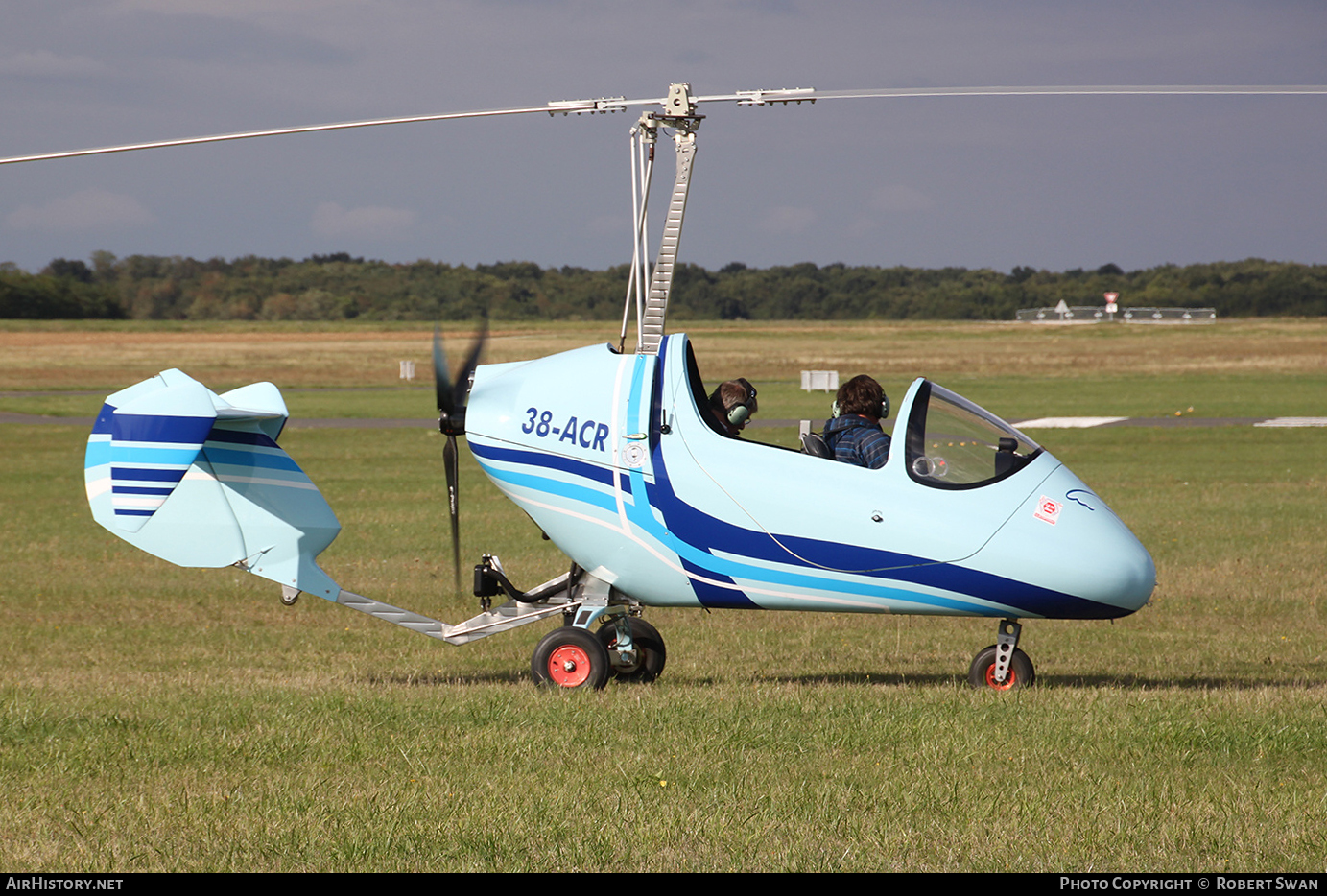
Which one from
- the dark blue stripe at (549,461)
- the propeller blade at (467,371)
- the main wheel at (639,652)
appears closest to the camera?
the dark blue stripe at (549,461)

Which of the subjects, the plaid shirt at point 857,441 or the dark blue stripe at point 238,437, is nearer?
the plaid shirt at point 857,441

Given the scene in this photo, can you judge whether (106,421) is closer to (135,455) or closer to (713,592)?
(135,455)

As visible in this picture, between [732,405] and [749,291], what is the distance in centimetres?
13899

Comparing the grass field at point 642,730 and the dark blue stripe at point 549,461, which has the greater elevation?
the dark blue stripe at point 549,461

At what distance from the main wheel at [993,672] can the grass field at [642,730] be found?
37cm

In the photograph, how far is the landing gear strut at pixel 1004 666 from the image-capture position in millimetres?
8555

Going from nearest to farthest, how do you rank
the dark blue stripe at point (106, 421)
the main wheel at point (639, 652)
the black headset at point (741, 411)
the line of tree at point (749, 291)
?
the dark blue stripe at point (106, 421) → the black headset at point (741, 411) → the main wheel at point (639, 652) → the line of tree at point (749, 291)

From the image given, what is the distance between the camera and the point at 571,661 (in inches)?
340

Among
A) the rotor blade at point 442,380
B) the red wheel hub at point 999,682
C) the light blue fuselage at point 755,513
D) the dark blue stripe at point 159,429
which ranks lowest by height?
the red wheel hub at point 999,682

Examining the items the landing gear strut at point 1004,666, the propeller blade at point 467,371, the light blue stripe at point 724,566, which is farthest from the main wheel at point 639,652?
the landing gear strut at point 1004,666

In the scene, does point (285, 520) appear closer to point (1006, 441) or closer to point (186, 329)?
point (1006, 441)

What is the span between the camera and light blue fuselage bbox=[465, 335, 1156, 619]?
804cm

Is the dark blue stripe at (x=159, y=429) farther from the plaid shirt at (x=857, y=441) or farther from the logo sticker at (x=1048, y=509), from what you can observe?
the logo sticker at (x=1048, y=509)

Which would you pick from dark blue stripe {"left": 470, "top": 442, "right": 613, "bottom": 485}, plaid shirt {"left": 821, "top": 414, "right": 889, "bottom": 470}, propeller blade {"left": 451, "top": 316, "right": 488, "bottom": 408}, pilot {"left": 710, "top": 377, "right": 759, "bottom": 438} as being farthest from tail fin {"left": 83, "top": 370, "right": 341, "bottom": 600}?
plaid shirt {"left": 821, "top": 414, "right": 889, "bottom": 470}
